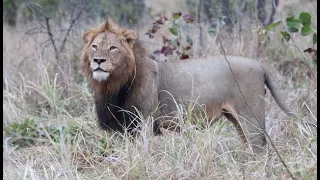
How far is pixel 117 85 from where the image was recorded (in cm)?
505

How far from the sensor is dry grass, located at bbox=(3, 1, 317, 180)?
417 centimetres

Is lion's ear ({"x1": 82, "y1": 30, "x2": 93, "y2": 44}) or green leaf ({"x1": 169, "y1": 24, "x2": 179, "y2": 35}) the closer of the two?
lion's ear ({"x1": 82, "y1": 30, "x2": 93, "y2": 44})

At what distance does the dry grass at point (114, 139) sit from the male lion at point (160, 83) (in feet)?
0.46

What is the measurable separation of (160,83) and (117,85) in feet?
1.11

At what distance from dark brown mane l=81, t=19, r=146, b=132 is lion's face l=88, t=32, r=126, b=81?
0.05m

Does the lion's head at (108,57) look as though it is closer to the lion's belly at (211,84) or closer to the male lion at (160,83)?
the male lion at (160,83)

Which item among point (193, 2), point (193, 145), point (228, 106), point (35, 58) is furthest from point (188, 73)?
point (193, 2)

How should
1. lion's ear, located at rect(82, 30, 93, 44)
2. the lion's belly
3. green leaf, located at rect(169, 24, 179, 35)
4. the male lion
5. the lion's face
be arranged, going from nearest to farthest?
the lion's face
the male lion
lion's ear, located at rect(82, 30, 93, 44)
the lion's belly
green leaf, located at rect(169, 24, 179, 35)

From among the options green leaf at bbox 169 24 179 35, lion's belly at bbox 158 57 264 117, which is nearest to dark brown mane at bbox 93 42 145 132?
lion's belly at bbox 158 57 264 117

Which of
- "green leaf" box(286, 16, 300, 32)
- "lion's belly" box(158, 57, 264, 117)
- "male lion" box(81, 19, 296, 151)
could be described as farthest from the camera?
"lion's belly" box(158, 57, 264, 117)

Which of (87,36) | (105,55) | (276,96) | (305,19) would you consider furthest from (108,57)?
(305,19)

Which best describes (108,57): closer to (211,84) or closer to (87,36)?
(87,36)

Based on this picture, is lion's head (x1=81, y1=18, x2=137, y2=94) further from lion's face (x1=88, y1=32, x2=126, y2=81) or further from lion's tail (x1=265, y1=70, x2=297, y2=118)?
lion's tail (x1=265, y1=70, x2=297, y2=118)

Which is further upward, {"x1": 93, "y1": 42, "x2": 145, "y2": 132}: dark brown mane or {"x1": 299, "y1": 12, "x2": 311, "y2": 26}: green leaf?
{"x1": 299, "y1": 12, "x2": 311, "y2": 26}: green leaf
